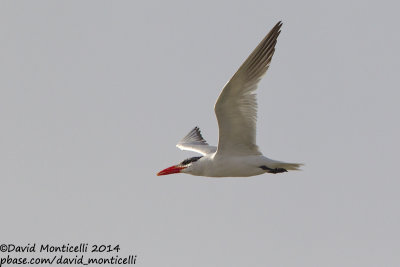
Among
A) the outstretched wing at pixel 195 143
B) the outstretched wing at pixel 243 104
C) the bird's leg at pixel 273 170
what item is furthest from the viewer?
the outstretched wing at pixel 195 143

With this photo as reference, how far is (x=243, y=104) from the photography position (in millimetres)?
12383

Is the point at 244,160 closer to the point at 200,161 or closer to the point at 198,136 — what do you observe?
the point at 200,161

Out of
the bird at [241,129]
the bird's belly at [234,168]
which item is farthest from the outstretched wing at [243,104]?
the bird's belly at [234,168]

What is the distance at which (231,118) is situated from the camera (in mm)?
12617

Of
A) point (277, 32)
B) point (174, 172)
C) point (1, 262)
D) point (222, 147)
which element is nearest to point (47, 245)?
point (1, 262)

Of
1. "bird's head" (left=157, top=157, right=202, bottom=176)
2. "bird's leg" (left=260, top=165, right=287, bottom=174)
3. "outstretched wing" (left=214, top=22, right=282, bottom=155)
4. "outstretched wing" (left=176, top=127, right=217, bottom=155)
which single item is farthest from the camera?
"outstretched wing" (left=176, top=127, right=217, bottom=155)

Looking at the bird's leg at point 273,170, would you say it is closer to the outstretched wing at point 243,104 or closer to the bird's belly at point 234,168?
the bird's belly at point 234,168

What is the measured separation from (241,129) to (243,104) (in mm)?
629

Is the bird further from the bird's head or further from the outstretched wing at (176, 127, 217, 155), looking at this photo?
the outstretched wing at (176, 127, 217, 155)

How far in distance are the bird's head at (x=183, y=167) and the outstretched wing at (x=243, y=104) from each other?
3.27 ft

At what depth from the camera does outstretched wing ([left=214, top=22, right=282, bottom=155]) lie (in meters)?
12.0

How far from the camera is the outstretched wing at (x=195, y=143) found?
53.2ft

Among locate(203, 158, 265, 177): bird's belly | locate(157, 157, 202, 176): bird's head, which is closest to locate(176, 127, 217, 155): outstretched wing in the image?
locate(157, 157, 202, 176): bird's head

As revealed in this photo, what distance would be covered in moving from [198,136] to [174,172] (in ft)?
11.9
